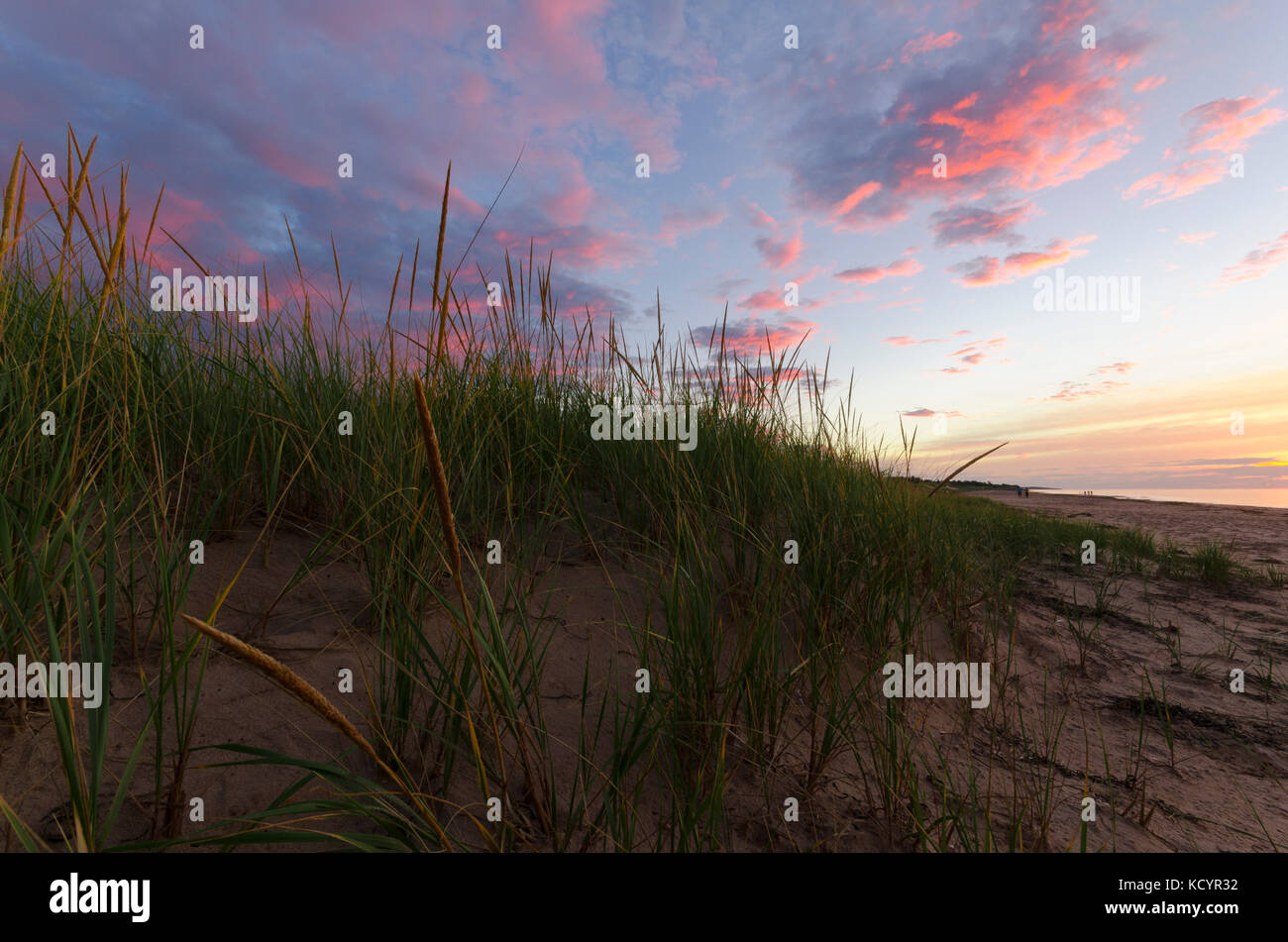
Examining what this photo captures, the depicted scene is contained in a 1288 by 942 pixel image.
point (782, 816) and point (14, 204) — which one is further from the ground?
point (14, 204)

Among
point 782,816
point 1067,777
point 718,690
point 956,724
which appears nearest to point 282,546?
point 718,690

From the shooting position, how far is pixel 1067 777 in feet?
6.98

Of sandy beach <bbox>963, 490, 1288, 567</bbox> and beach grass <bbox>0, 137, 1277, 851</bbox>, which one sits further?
sandy beach <bbox>963, 490, 1288, 567</bbox>

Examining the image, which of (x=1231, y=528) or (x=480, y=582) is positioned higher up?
(x=480, y=582)

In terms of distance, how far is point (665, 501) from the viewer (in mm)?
2545

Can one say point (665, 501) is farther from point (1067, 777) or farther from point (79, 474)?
point (79, 474)

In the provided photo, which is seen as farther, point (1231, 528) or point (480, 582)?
point (1231, 528)

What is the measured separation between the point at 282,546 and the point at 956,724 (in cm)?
279

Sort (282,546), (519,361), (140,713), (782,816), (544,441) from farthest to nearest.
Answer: (519,361) → (544,441) → (282,546) → (782,816) → (140,713)

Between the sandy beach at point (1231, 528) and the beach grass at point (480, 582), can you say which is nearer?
the beach grass at point (480, 582)
